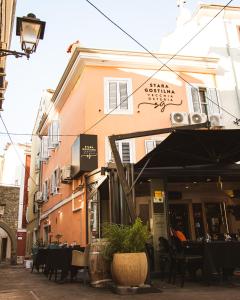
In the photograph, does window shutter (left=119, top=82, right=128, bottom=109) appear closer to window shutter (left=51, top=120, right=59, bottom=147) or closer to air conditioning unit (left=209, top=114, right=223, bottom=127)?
air conditioning unit (left=209, top=114, right=223, bottom=127)

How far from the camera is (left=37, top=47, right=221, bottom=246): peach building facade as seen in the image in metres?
13.5

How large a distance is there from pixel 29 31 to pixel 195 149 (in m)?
5.40

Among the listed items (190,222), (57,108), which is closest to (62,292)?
(190,222)

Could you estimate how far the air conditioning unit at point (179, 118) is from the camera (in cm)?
1409

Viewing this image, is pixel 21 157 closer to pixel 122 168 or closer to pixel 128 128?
pixel 128 128

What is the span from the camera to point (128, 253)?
6.06 m

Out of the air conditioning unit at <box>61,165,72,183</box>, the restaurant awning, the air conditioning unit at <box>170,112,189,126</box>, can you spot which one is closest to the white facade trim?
the air conditioning unit at <box>61,165,72,183</box>

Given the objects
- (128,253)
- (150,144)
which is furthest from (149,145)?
(128,253)

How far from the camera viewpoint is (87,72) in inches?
565

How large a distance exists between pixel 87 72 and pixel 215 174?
25.2ft

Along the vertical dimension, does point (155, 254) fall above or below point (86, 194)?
below

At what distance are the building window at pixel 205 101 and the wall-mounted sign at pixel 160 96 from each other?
0.79 meters

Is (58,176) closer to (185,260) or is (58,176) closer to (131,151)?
(131,151)

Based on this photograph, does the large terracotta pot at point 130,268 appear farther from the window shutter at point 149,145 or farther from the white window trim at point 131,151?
the window shutter at point 149,145
